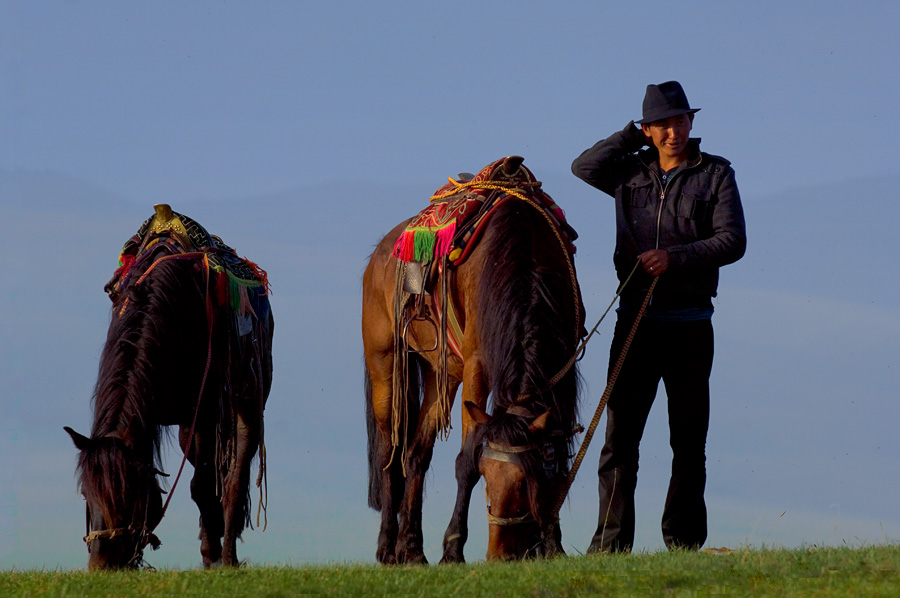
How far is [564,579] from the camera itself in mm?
5078

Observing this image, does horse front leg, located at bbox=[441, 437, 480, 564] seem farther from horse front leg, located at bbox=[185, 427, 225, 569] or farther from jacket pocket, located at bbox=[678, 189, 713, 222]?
horse front leg, located at bbox=[185, 427, 225, 569]

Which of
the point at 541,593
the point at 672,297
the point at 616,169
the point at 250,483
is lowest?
the point at 541,593

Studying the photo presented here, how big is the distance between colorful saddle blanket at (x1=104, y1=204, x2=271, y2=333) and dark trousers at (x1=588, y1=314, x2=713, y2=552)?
10.9 ft

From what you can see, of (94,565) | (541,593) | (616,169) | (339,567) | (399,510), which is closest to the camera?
(541,593)

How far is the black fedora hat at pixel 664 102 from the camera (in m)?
7.12

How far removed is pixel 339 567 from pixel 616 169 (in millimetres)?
3021

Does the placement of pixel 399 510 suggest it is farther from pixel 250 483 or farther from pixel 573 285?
pixel 573 285

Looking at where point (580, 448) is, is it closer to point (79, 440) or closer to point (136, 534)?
point (136, 534)

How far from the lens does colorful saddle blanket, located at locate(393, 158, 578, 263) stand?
7.60 meters

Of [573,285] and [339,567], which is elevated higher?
[573,285]

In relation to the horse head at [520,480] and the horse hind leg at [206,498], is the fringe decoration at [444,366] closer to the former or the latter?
the horse head at [520,480]

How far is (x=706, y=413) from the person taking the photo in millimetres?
7070

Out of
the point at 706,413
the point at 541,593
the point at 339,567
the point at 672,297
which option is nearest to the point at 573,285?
the point at 672,297

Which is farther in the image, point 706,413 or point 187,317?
point 187,317
